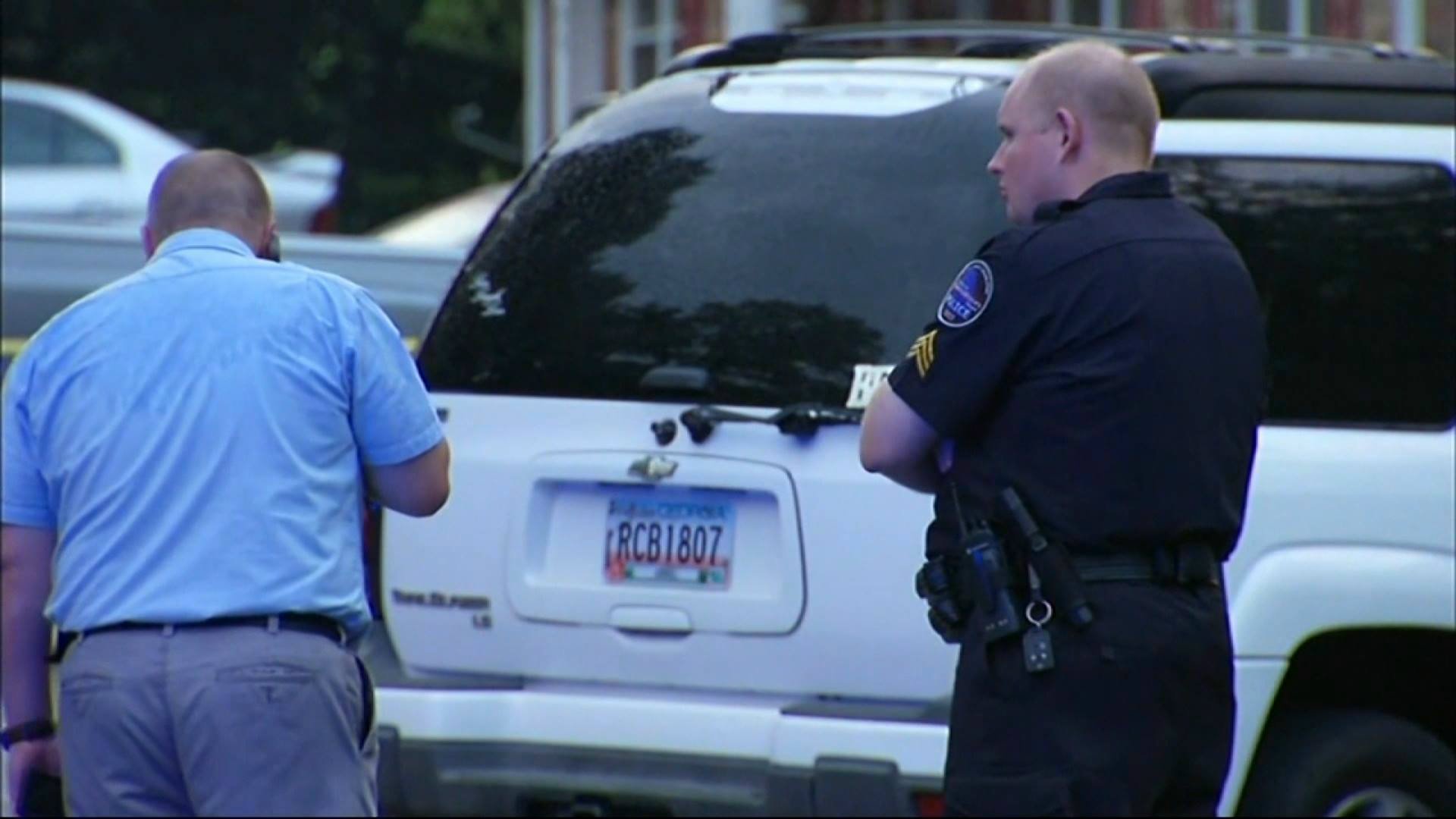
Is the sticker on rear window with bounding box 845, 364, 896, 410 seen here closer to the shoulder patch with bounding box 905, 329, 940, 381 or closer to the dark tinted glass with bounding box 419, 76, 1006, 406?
the dark tinted glass with bounding box 419, 76, 1006, 406

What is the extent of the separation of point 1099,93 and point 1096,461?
0.60 metres

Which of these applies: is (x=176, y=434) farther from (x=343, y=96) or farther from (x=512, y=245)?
(x=343, y=96)

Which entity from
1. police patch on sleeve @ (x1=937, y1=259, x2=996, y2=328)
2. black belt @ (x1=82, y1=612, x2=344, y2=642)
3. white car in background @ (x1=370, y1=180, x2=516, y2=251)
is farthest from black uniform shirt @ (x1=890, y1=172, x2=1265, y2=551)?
white car in background @ (x1=370, y1=180, x2=516, y2=251)

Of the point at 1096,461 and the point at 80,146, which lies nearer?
the point at 1096,461

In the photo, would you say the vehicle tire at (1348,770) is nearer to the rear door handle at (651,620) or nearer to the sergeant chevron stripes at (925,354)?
the rear door handle at (651,620)

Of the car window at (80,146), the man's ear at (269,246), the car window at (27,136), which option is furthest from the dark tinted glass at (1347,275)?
the car window at (80,146)

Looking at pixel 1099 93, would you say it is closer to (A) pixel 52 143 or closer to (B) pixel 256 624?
(B) pixel 256 624

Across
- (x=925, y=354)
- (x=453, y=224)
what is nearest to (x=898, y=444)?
(x=925, y=354)

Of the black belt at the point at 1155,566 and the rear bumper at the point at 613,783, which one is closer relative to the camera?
the black belt at the point at 1155,566

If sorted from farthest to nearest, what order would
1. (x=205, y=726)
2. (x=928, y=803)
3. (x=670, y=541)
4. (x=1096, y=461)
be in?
(x=670, y=541)
(x=928, y=803)
(x=1096, y=461)
(x=205, y=726)

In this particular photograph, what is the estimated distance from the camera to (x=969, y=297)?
4.17 metres

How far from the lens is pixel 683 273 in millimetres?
5555

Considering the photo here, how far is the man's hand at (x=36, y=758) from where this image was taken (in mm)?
4242

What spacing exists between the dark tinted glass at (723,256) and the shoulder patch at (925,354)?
43.3 inches
